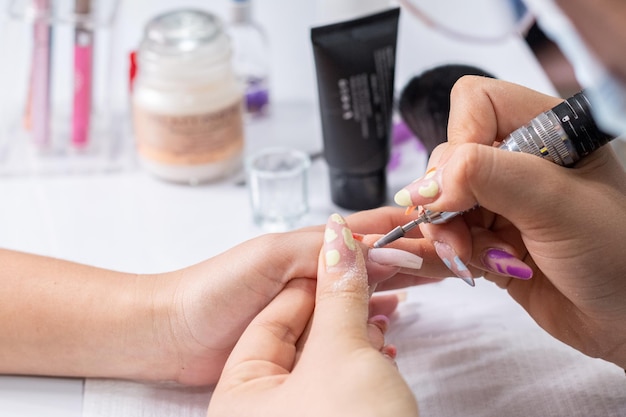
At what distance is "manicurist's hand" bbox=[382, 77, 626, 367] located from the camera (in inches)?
19.7

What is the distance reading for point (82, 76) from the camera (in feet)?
3.00

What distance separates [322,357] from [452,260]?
0.47 feet

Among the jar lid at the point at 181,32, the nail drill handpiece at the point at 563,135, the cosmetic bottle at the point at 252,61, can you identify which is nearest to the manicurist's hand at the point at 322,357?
the nail drill handpiece at the point at 563,135

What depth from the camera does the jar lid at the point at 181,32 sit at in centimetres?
84

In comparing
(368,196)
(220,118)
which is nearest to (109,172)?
(220,118)

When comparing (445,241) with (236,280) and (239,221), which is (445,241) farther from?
(239,221)

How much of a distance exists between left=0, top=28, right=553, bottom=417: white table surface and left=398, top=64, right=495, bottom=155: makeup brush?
4.5 inches

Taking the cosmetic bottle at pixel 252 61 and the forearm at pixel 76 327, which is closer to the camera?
the forearm at pixel 76 327

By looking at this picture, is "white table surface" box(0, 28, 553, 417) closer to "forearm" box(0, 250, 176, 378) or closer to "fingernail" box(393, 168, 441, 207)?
"forearm" box(0, 250, 176, 378)

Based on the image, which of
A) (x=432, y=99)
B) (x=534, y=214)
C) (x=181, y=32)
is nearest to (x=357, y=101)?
(x=432, y=99)

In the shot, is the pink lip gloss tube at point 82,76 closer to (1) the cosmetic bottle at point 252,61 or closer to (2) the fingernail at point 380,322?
(1) the cosmetic bottle at point 252,61

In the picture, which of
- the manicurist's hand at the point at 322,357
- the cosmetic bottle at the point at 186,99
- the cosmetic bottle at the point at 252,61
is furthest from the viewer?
the cosmetic bottle at the point at 252,61

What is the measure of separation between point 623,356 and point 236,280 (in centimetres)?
27

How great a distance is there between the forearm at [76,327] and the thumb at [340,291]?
14 cm
